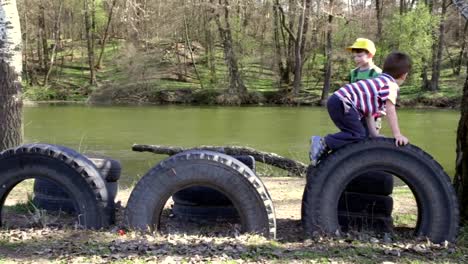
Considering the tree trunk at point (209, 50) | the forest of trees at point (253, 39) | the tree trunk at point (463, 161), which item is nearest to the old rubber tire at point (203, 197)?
the tree trunk at point (463, 161)

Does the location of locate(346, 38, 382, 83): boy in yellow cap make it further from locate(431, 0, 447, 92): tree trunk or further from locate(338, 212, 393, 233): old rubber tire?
locate(431, 0, 447, 92): tree trunk

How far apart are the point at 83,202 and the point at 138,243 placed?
842mm

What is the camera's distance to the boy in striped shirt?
202 inches

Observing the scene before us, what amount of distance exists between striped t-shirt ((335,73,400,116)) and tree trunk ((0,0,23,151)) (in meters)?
5.40

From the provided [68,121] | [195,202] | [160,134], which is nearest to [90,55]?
[68,121]

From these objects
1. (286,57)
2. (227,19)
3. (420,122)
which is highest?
(227,19)

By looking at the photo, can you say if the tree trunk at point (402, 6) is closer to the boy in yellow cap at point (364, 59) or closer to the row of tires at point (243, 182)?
the boy in yellow cap at point (364, 59)

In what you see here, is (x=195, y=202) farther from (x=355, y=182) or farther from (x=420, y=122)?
(x=420, y=122)

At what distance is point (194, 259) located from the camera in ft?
14.0

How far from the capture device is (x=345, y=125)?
521 cm

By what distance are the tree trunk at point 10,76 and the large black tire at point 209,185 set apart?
4.46m

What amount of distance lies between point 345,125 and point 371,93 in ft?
1.24

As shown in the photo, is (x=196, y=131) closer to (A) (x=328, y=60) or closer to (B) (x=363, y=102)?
(B) (x=363, y=102)

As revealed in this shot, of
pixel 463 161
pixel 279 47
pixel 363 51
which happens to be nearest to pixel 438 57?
pixel 279 47
